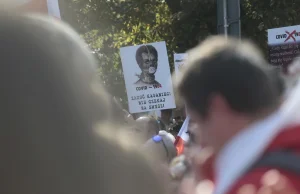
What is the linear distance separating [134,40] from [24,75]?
33.5 feet

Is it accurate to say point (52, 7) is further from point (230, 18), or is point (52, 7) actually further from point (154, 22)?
point (154, 22)

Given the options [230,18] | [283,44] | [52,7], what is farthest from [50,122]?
[283,44]

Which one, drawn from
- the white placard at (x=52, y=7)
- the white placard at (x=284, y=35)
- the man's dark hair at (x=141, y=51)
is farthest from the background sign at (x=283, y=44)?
the white placard at (x=52, y=7)

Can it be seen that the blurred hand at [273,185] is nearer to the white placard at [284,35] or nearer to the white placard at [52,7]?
the white placard at [52,7]

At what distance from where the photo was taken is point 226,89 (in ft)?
4.13

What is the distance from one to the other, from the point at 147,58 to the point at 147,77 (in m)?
0.22

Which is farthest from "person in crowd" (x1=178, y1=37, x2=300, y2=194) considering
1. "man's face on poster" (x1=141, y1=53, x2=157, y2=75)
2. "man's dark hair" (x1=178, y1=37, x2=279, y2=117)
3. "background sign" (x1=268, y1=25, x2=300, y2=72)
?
"background sign" (x1=268, y1=25, x2=300, y2=72)

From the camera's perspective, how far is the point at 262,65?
1318 mm

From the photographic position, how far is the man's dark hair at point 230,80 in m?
1.26

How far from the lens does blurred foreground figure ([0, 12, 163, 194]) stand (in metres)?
0.81

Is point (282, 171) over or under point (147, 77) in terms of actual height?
over

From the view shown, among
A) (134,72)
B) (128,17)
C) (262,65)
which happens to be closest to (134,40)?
(128,17)

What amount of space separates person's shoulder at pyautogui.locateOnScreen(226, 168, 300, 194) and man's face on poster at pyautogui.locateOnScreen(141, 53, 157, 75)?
173 inches

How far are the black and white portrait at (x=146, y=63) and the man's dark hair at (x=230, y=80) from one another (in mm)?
4096
